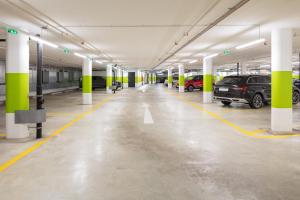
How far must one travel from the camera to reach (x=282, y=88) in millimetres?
7133

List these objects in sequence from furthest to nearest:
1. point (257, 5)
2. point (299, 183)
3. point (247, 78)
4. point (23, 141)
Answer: point (247, 78), point (23, 141), point (257, 5), point (299, 183)

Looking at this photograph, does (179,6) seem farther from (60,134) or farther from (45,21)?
(60,134)

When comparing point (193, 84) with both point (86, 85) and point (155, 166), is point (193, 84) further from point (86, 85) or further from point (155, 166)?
point (155, 166)

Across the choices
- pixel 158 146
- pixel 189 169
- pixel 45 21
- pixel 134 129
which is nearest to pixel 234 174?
pixel 189 169

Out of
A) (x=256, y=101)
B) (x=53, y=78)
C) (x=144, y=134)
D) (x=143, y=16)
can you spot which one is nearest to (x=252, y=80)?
(x=256, y=101)

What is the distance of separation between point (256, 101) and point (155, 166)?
916 centimetres

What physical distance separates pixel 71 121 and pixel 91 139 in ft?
9.39

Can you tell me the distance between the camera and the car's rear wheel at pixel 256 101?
1212 cm

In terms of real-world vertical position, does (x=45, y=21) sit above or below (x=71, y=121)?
above

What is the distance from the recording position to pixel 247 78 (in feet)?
39.8

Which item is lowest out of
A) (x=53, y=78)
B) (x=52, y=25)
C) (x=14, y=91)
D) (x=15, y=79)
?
(x=14, y=91)

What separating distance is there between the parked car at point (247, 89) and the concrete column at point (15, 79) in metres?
8.56

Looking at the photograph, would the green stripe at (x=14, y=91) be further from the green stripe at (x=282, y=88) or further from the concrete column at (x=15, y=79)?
the green stripe at (x=282, y=88)

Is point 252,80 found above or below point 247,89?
above
